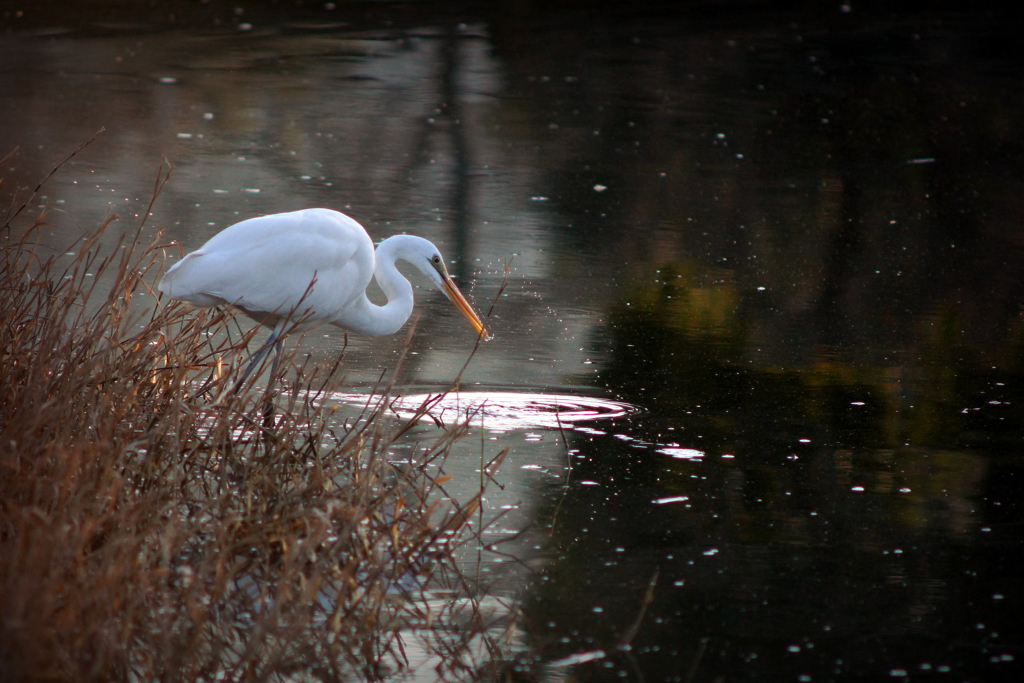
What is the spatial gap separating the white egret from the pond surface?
0.61 meters

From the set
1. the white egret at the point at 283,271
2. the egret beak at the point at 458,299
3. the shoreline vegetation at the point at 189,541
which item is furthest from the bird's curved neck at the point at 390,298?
the shoreline vegetation at the point at 189,541

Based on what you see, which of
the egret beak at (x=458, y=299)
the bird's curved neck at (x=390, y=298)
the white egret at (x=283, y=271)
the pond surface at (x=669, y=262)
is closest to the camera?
the pond surface at (x=669, y=262)

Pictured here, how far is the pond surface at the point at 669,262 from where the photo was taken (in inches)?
147

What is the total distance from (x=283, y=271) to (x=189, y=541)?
1.33 m

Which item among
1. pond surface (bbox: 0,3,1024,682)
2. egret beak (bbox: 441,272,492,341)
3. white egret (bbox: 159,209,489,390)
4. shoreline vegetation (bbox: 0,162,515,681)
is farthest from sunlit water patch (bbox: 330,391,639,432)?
shoreline vegetation (bbox: 0,162,515,681)

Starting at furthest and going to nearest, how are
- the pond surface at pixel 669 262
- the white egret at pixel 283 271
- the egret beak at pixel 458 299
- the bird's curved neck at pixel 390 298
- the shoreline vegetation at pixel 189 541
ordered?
1. the egret beak at pixel 458 299
2. the bird's curved neck at pixel 390 298
3. the white egret at pixel 283 271
4. the pond surface at pixel 669 262
5. the shoreline vegetation at pixel 189 541

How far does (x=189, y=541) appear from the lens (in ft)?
11.4

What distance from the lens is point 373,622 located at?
3230mm

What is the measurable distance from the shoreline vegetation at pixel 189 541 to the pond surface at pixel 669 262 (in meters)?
0.30

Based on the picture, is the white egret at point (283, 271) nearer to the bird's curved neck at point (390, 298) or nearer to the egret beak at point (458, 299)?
the bird's curved neck at point (390, 298)

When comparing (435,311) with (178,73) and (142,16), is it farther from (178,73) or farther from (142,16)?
(142,16)

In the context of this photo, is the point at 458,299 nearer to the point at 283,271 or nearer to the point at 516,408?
the point at 516,408

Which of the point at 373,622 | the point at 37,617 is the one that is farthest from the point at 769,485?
the point at 37,617

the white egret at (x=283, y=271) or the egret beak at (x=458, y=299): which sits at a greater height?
the white egret at (x=283, y=271)
